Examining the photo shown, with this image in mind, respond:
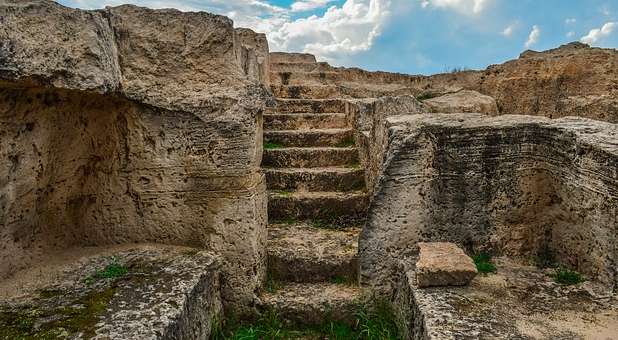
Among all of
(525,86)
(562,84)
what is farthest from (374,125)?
(525,86)

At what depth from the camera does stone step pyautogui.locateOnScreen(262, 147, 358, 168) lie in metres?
5.87

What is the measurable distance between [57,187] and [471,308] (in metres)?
2.79

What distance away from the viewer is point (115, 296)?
2.98 meters

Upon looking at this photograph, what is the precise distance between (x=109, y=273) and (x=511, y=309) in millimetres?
2501

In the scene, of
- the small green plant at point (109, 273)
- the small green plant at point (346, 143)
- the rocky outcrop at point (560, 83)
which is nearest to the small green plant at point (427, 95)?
the rocky outcrop at point (560, 83)

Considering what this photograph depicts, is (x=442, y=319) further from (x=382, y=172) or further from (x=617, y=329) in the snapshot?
(x=382, y=172)

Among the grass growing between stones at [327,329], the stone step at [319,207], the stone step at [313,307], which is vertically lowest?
the grass growing between stones at [327,329]

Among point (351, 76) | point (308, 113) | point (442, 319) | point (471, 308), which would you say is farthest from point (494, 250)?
point (351, 76)

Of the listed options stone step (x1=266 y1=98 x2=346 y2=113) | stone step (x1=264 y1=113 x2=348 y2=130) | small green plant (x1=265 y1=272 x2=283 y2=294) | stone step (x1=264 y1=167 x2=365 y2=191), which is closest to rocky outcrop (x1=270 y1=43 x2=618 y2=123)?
stone step (x1=266 y1=98 x2=346 y2=113)

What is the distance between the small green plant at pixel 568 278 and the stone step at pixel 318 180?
2.43 meters

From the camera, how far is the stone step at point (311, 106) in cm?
732

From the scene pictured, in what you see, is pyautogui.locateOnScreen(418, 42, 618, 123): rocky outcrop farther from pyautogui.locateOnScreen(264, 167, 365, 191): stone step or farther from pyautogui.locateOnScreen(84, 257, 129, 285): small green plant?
pyautogui.locateOnScreen(84, 257, 129, 285): small green plant

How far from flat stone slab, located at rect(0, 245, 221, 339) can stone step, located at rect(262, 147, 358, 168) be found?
2318mm

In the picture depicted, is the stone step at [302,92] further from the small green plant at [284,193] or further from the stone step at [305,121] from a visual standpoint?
the small green plant at [284,193]
